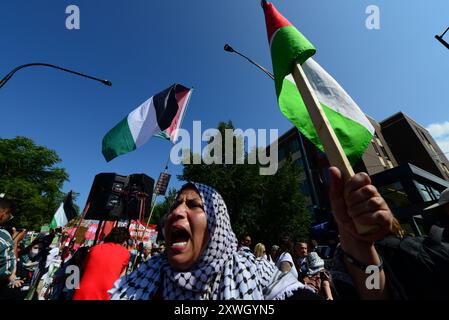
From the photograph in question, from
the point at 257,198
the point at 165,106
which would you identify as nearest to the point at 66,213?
the point at 165,106

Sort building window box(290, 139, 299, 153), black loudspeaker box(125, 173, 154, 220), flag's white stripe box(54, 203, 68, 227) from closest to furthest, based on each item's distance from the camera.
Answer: black loudspeaker box(125, 173, 154, 220) < flag's white stripe box(54, 203, 68, 227) < building window box(290, 139, 299, 153)

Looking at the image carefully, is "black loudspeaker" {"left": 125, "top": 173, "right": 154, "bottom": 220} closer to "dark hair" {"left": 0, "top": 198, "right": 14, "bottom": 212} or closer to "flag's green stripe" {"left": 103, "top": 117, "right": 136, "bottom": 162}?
"flag's green stripe" {"left": 103, "top": 117, "right": 136, "bottom": 162}

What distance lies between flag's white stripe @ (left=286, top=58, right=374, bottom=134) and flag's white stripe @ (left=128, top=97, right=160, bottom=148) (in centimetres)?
435

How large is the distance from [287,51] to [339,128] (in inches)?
36.6

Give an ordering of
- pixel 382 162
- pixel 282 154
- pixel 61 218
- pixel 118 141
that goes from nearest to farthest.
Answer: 1. pixel 118 141
2. pixel 61 218
3. pixel 382 162
4. pixel 282 154

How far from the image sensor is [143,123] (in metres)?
5.85

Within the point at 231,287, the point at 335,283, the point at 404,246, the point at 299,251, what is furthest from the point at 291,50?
the point at 299,251

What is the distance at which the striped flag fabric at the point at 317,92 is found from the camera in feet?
6.87

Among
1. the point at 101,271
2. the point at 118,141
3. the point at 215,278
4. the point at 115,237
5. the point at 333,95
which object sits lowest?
the point at 215,278

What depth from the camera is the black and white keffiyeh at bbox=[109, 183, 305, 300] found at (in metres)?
1.42

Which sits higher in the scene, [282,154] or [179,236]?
[282,154]

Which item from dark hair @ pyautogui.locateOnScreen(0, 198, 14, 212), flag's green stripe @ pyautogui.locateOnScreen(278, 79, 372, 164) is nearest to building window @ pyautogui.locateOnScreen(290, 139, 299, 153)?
flag's green stripe @ pyautogui.locateOnScreen(278, 79, 372, 164)

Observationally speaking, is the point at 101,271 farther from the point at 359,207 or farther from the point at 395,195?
the point at 395,195
